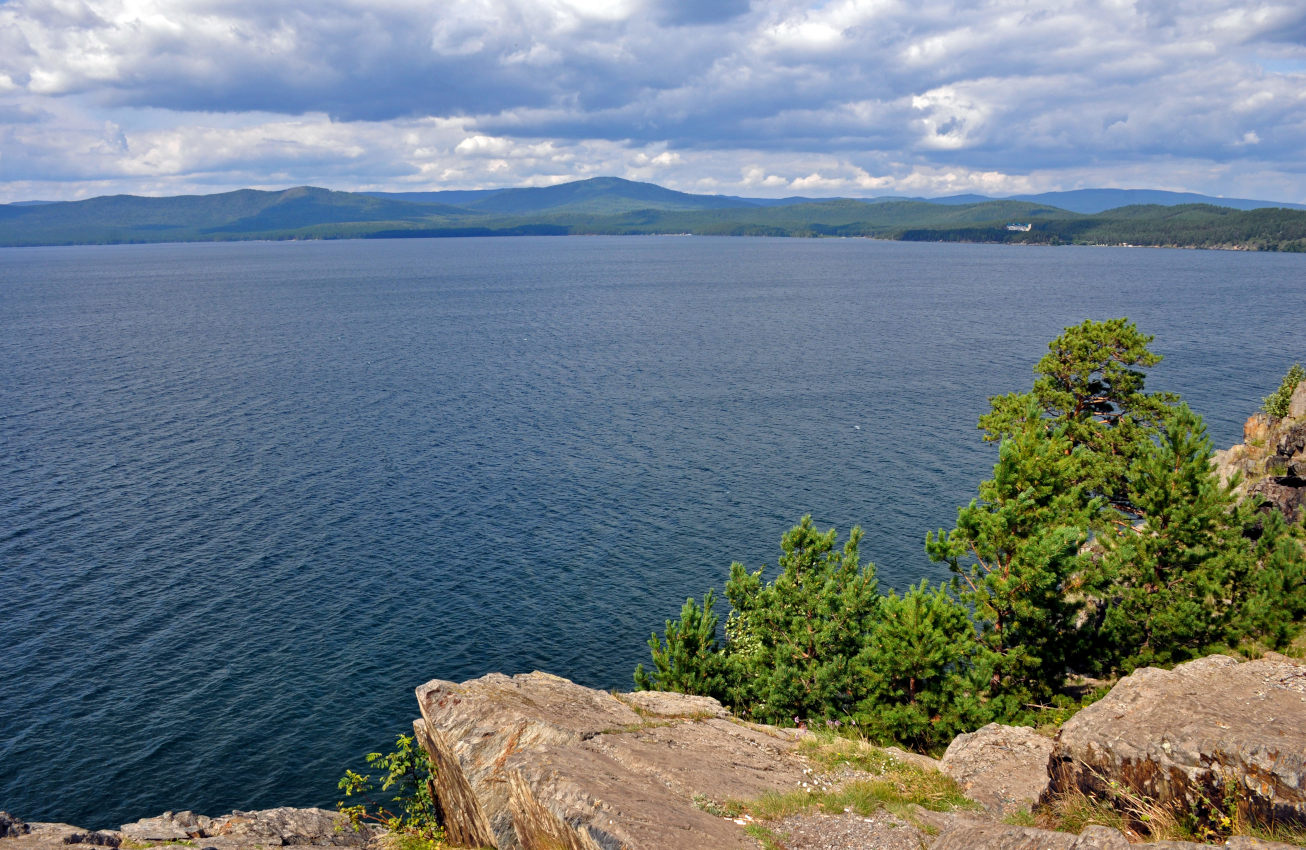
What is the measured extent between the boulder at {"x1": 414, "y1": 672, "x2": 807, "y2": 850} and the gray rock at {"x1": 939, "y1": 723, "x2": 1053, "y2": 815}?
4.81m

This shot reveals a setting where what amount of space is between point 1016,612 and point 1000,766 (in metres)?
10.3

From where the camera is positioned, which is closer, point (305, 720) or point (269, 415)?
point (305, 720)

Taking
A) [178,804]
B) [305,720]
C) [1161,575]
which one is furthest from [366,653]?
[1161,575]

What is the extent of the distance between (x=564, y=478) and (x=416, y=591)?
957 inches

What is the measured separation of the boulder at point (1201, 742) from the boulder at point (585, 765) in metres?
7.62

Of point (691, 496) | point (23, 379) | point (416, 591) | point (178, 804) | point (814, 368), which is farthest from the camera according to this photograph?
point (814, 368)

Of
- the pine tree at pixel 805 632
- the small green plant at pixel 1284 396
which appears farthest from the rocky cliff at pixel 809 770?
the small green plant at pixel 1284 396

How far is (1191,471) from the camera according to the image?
115 ft

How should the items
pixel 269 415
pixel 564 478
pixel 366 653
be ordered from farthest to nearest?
1. pixel 269 415
2. pixel 564 478
3. pixel 366 653

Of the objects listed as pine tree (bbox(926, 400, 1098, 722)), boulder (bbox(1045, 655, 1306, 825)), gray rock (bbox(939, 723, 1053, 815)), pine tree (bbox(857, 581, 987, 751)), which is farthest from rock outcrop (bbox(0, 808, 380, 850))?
pine tree (bbox(926, 400, 1098, 722))

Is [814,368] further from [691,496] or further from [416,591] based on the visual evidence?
[416,591]

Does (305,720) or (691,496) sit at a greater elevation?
(691,496)

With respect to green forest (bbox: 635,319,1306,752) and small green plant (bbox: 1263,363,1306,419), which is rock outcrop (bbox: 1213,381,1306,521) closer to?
small green plant (bbox: 1263,363,1306,419)

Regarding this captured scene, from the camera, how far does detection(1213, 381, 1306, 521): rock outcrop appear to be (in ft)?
167
